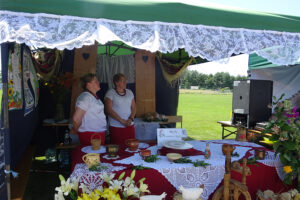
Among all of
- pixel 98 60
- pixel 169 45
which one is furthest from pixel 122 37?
pixel 98 60

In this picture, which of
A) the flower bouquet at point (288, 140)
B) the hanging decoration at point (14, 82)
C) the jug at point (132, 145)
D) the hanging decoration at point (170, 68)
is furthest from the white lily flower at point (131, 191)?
the hanging decoration at point (170, 68)

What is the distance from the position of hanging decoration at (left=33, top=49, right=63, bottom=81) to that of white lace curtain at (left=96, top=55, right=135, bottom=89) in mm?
786

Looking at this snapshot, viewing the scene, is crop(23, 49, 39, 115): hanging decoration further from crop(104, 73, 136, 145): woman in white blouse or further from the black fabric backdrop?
crop(104, 73, 136, 145): woman in white blouse

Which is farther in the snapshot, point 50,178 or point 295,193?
point 50,178

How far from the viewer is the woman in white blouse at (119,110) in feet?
8.96

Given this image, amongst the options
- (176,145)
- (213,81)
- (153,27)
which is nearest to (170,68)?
(176,145)

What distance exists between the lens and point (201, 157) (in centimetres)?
190

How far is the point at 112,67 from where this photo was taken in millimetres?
4566

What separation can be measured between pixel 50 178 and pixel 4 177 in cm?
181

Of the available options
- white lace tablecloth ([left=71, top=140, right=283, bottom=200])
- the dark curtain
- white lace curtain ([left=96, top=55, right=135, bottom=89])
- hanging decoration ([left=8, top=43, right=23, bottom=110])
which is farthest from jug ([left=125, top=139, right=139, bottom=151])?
the dark curtain

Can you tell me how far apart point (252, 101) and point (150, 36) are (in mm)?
2727

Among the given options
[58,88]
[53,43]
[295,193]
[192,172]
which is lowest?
[295,193]

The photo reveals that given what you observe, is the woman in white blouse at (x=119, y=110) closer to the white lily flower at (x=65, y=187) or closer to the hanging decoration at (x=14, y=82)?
the hanging decoration at (x=14, y=82)

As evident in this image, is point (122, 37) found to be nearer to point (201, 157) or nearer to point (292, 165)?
point (201, 157)
